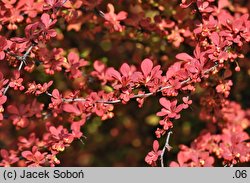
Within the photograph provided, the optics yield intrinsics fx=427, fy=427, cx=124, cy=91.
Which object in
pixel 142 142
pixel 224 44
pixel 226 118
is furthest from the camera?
pixel 142 142

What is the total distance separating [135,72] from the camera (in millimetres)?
1864

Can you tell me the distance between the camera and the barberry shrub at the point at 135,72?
187 centimetres

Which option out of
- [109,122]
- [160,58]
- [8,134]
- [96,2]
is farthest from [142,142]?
[96,2]

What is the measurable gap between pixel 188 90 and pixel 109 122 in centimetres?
176

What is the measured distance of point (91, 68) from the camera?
8.75 feet

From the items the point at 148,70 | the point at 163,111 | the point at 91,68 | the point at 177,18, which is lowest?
the point at 163,111

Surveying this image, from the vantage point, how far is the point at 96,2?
7.18 feet

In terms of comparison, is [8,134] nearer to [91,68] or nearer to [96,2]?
[91,68]

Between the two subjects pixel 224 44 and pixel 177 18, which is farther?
pixel 177 18

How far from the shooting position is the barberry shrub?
1868mm

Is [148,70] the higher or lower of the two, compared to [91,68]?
lower
